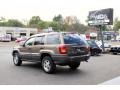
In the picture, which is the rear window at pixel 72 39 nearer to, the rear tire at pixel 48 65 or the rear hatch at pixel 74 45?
the rear hatch at pixel 74 45

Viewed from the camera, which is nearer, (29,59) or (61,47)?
(61,47)

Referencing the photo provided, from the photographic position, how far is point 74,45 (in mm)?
10055

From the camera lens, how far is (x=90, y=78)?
9.24 meters

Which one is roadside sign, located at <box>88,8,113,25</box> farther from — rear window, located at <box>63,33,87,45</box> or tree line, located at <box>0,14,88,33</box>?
tree line, located at <box>0,14,88,33</box>

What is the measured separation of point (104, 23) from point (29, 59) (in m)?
15.9

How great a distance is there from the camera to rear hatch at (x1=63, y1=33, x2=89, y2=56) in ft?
32.4

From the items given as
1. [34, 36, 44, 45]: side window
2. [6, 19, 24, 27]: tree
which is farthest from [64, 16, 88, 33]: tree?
[34, 36, 44, 45]: side window

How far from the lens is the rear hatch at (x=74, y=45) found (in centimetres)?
988

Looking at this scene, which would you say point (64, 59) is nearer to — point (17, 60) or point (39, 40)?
point (39, 40)

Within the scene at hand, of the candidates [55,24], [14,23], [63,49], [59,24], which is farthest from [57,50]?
[14,23]

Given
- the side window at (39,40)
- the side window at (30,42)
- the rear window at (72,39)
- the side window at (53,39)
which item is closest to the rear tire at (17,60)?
the side window at (30,42)

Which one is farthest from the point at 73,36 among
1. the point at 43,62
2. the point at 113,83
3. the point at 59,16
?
the point at 59,16

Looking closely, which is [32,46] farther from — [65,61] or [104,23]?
[104,23]

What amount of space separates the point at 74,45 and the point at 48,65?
1421mm
